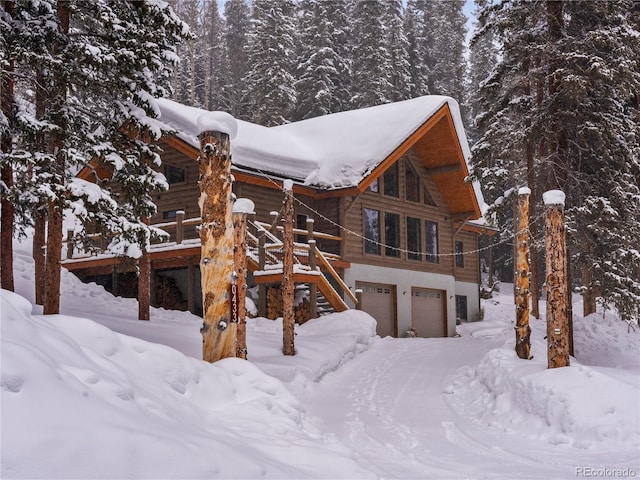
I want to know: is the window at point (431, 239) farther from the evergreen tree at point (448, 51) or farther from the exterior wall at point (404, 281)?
the evergreen tree at point (448, 51)

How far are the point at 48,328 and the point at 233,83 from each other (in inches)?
1915

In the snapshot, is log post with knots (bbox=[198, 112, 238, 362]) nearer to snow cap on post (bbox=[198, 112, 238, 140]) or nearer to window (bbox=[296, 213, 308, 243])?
snow cap on post (bbox=[198, 112, 238, 140])

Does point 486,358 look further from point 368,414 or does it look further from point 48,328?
point 48,328

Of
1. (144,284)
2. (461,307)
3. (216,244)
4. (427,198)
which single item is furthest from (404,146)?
(216,244)

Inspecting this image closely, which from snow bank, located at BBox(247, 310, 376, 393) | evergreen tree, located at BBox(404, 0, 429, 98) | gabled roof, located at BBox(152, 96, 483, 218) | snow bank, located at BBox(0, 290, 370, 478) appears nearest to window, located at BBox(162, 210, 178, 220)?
gabled roof, located at BBox(152, 96, 483, 218)

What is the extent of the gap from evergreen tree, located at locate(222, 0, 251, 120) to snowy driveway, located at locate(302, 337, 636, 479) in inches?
1315

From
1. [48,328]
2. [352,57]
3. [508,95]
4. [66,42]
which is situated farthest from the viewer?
[352,57]

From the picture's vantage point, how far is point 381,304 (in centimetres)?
2452

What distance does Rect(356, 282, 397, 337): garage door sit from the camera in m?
23.9

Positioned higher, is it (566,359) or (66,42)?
(66,42)

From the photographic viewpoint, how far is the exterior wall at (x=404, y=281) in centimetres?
2323

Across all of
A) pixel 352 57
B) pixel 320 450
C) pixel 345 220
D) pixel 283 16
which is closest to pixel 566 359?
pixel 320 450

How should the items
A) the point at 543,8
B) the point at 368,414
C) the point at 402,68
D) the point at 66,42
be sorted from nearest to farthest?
the point at 368,414, the point at 66,42, the point at 543,8, the point at 402,68

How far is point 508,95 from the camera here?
62.1ft
